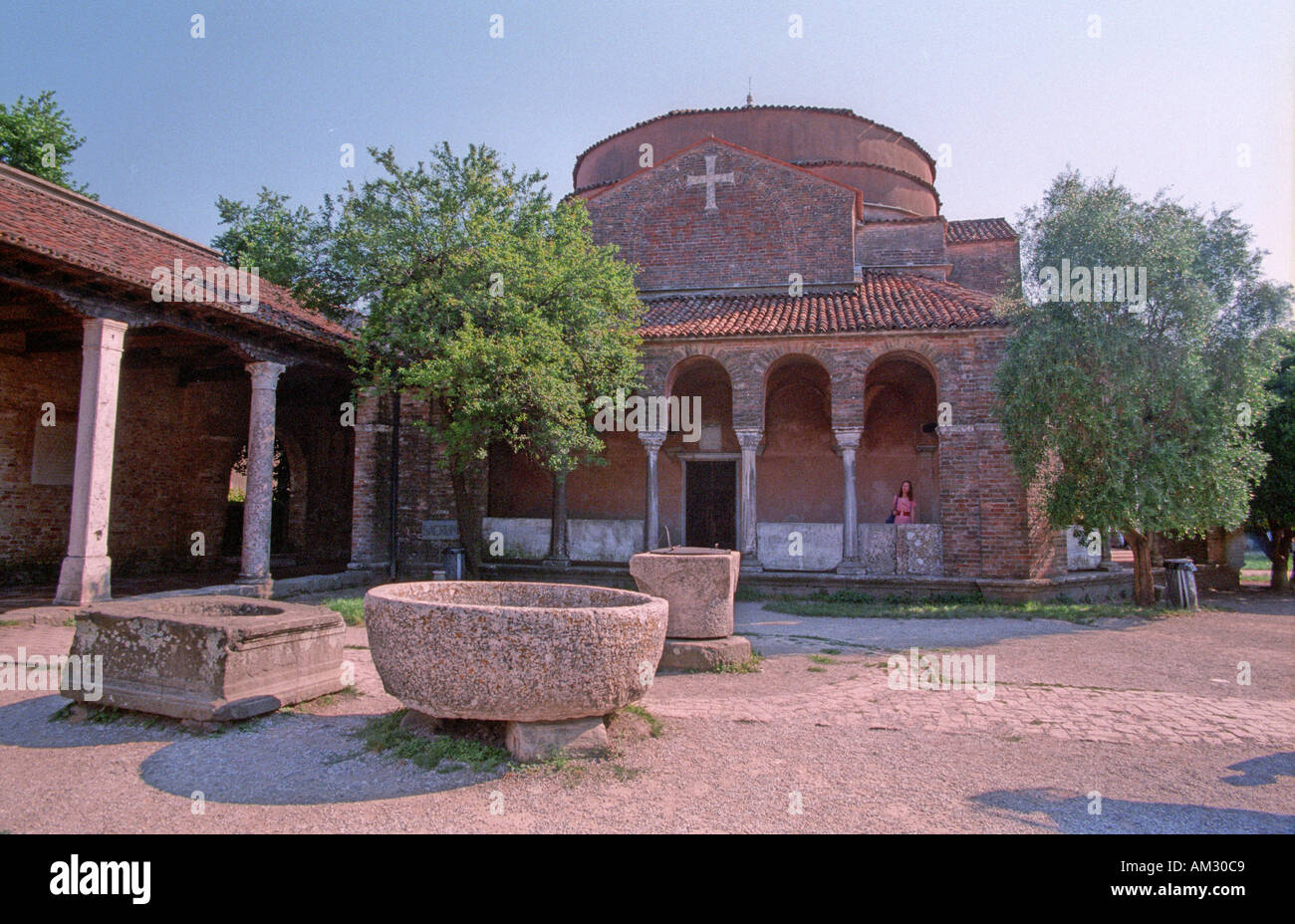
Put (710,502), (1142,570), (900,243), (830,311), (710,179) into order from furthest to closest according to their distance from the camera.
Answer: (900,243)
(710,179)
(710,502)
(830,311)
(1142,570)

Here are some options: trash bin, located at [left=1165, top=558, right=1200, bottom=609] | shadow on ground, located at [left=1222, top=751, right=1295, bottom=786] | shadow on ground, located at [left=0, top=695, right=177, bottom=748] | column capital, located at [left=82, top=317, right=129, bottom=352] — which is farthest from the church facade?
shadow on ground, located at [left=0, top=695, right=177, bottom=748]

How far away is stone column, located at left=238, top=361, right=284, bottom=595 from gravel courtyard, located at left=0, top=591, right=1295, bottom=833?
649 cm

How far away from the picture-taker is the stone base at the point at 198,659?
4.72 metres

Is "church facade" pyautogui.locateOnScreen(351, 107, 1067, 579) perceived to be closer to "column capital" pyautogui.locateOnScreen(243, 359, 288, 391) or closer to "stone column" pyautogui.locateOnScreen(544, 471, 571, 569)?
"stone column" pyautogui.locateOnScreen(544, 471, 571, 569)

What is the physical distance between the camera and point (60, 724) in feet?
15.9

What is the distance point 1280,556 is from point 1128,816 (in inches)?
800

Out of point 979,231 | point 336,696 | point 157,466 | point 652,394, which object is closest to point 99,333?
point 157,466

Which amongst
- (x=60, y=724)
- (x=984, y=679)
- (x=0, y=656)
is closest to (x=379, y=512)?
(x=0, y=656)

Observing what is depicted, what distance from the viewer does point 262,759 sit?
163 inches

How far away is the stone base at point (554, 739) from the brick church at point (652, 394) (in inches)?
337

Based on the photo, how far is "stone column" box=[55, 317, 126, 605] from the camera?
9.59 m

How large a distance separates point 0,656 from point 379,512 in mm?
7873

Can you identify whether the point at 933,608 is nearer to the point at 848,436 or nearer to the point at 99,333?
the point at 848,436

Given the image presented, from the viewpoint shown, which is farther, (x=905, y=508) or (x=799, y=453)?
(x=799, y=453)
